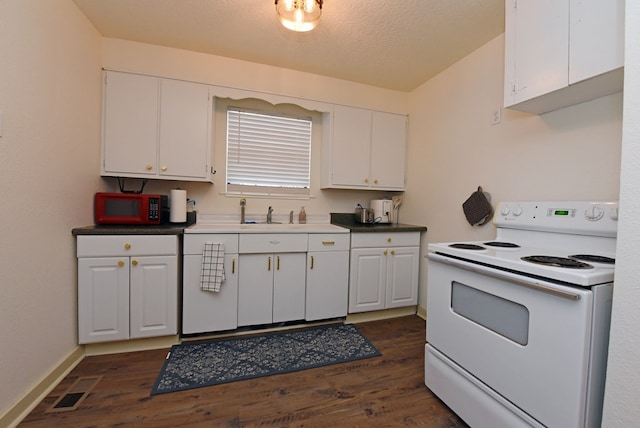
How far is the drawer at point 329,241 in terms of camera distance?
230 centimetres

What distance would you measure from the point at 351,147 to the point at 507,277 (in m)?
1.92

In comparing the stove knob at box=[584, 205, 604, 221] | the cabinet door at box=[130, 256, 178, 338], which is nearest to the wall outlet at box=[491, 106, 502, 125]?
the stove knob at box=[584, 205, 604, 221]

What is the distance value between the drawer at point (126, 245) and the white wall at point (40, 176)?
9 cm

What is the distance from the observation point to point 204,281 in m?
1.99

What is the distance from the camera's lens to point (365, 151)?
2.75 m

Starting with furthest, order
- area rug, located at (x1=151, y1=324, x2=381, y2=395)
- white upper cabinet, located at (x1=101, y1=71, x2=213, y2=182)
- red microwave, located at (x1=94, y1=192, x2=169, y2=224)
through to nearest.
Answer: white upper cabinet, located at (x1=101, y1=71, x2=213, y2=182), red microwave, located at (x1=94, y1=192, x2=169, y2=224), area rug, located at (x1=151, y1=324, x2=381, y2=395)

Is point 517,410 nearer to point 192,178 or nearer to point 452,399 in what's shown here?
point 452,399

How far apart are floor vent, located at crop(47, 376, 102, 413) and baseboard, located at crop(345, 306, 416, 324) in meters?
1.88

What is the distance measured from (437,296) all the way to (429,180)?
1.43 m

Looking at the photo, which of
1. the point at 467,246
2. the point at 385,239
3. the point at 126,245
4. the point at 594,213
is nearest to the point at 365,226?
the point at 385,239

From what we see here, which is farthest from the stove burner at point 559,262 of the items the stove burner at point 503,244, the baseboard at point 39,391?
the baseboard at point 39,391

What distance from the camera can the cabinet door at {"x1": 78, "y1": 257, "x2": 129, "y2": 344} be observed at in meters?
1.79

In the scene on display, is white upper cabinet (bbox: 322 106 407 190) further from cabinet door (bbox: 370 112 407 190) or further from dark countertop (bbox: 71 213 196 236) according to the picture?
dark countertop (bbox: 71 213 196 236)

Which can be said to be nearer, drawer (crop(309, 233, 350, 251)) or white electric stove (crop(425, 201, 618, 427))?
white electric stove (crop(425, 201, 618, 427))
